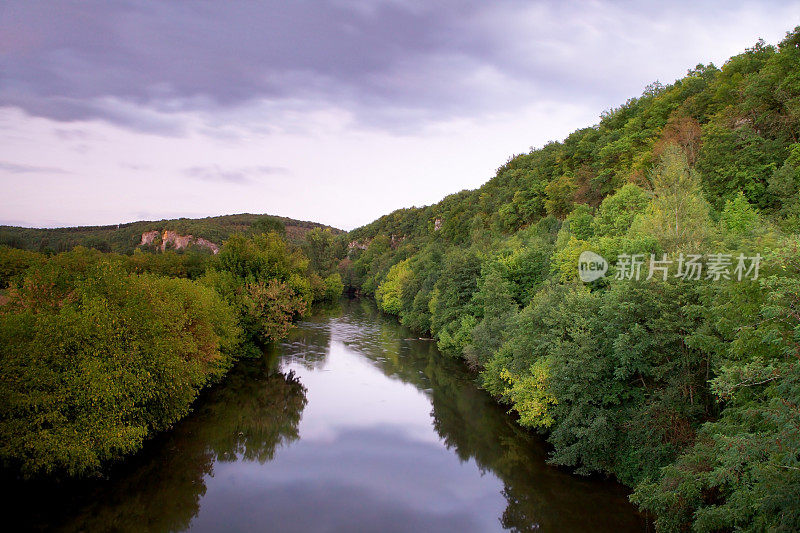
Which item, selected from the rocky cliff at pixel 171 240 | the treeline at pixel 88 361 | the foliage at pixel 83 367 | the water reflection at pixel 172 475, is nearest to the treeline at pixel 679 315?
the water reflection at pixel 172 475

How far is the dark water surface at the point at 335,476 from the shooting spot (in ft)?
59.6

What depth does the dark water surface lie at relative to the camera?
59.6 feet

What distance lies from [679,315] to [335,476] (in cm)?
1720

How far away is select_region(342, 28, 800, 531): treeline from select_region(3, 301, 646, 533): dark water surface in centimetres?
243

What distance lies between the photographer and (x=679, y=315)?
19641mm

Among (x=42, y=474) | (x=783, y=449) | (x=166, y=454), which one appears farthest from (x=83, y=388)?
(x=783, y=449)

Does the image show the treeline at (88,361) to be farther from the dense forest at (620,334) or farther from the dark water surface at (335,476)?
the dark water surface at (335,476)

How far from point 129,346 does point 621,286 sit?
74.9 feet

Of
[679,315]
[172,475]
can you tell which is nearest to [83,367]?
[172,475]

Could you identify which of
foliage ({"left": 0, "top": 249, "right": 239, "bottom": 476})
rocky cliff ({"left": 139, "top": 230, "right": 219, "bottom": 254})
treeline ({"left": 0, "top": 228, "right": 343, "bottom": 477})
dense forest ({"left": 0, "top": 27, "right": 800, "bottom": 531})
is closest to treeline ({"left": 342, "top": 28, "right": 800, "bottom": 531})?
dense forest ({"left": 0, "top": 27, "right": 800, "bottom": 531})

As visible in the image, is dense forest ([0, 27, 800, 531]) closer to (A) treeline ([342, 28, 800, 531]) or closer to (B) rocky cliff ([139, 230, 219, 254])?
(A) treeline ([342, 28, 800, 531])

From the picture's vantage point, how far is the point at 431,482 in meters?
22.0

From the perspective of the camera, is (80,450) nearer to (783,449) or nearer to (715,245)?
(783,449)

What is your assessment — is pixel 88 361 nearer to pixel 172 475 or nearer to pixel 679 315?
pixel 172 475
